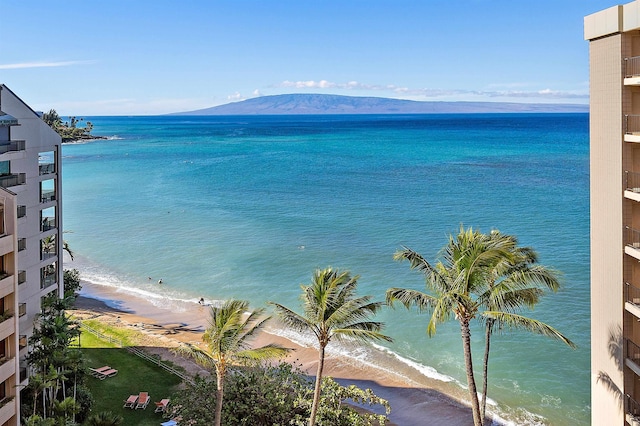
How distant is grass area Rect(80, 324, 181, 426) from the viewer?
22891 mm

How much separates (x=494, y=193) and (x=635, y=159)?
2425 inches

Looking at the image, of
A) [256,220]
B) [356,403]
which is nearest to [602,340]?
[356,403]

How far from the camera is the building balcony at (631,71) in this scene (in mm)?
14500

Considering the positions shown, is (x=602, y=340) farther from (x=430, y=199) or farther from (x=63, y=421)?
(x=430, y=199)

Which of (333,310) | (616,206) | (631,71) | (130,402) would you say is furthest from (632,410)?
(130,402)

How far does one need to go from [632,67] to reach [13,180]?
67.2 ft

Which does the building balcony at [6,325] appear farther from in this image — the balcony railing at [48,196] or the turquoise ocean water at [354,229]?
the turquoise ocean water at [354,229]

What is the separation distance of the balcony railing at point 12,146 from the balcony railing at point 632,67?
65.9 ft

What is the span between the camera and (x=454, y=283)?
16781 millimetres

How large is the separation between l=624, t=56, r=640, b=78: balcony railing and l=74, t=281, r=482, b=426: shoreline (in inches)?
608

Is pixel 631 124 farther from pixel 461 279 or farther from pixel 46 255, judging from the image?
pixel 46 255

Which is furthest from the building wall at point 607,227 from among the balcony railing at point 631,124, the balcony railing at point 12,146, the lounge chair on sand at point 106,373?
the balcony railing at point 12,146

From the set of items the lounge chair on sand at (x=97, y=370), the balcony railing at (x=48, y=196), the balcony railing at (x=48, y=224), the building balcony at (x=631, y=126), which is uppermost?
the building balcony at (x=631, y=126)

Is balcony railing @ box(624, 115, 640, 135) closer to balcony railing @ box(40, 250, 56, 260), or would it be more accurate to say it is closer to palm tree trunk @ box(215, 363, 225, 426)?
palm tree trunk @ box(215, 363, 225, 426)
